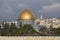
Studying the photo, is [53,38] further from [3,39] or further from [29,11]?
[29,11]

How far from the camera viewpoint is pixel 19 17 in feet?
148

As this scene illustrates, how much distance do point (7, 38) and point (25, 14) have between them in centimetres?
2334

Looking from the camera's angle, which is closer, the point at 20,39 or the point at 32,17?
the point at 20,39

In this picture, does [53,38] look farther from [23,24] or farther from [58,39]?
[23,24]

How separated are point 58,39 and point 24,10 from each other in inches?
978

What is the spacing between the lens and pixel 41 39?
22.2 meters

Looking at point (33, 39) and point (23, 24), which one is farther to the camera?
point (23, 24)

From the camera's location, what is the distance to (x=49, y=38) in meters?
22.2

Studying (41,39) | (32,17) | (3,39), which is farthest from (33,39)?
(32,17)

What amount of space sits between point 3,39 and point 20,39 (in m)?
1.13

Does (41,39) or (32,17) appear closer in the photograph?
Result: (41,39)

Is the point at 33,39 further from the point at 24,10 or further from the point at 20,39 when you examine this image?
the point at 24,10

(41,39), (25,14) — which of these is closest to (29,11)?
(25,14)

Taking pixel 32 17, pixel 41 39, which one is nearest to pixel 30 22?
pixel 32 17
